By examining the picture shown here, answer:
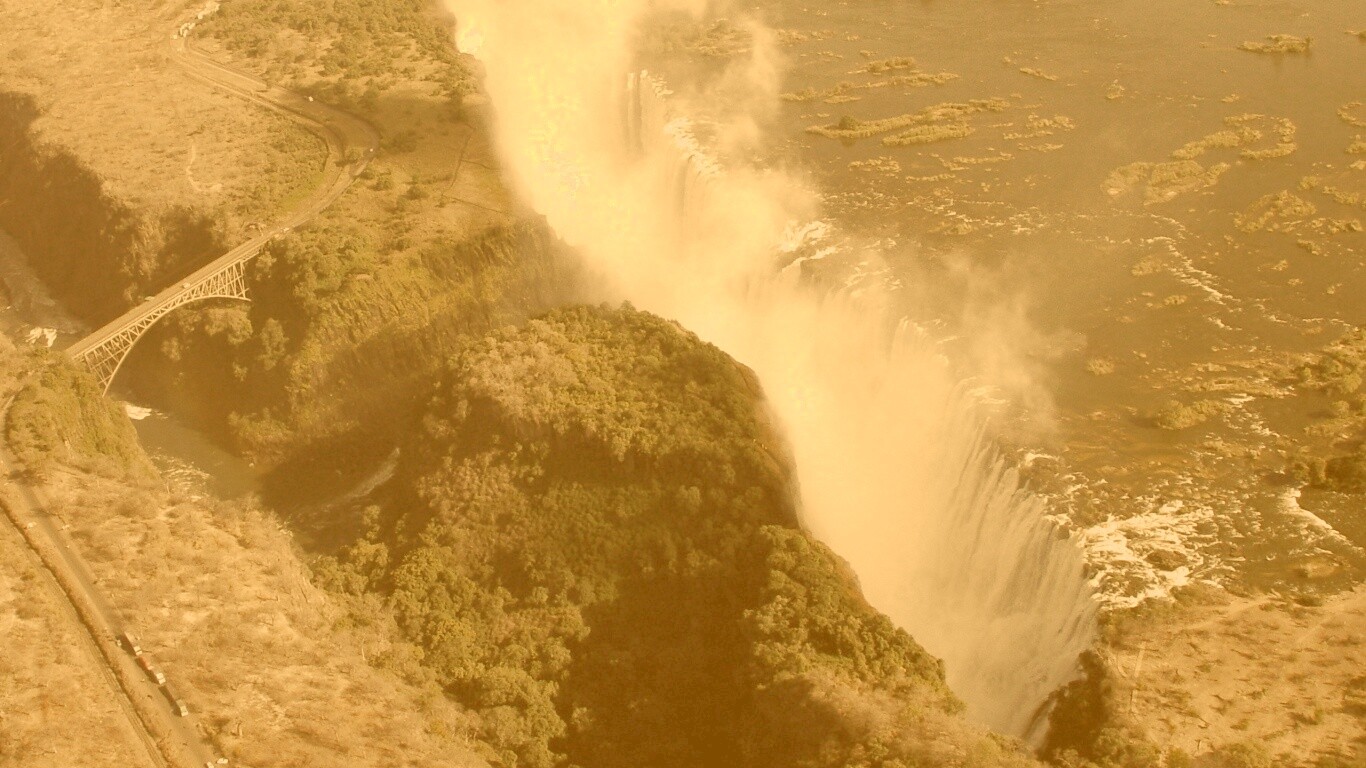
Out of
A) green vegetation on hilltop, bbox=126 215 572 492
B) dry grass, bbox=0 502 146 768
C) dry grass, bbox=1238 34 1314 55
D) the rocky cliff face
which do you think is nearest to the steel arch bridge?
green vegetation on hilltop, bbox=126 215 572 492

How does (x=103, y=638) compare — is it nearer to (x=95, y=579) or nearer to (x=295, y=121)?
(x=95, y=579)

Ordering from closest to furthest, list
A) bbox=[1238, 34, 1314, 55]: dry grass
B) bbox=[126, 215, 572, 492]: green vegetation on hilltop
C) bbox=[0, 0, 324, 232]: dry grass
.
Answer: bbox=[126, 215, 572, 492]: green vegetation on hilltop
bbox=[0, 0, 324, 232]: dry grass
bbox=[1238, 34, 1314, 55]: dry grass

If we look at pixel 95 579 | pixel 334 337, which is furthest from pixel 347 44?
pixel 95 579

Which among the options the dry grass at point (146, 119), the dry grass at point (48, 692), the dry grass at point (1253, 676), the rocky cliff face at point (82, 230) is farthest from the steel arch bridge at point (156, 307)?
the dry grass at point (1253, 676)

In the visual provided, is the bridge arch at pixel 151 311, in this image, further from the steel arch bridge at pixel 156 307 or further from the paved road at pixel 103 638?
the paved road at pixel 103 638

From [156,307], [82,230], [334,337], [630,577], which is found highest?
[82,230]

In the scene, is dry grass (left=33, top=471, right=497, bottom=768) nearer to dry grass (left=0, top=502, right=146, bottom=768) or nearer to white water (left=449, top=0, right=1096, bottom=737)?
dry grass (left=0, top=502, right=146, bottom=768)
